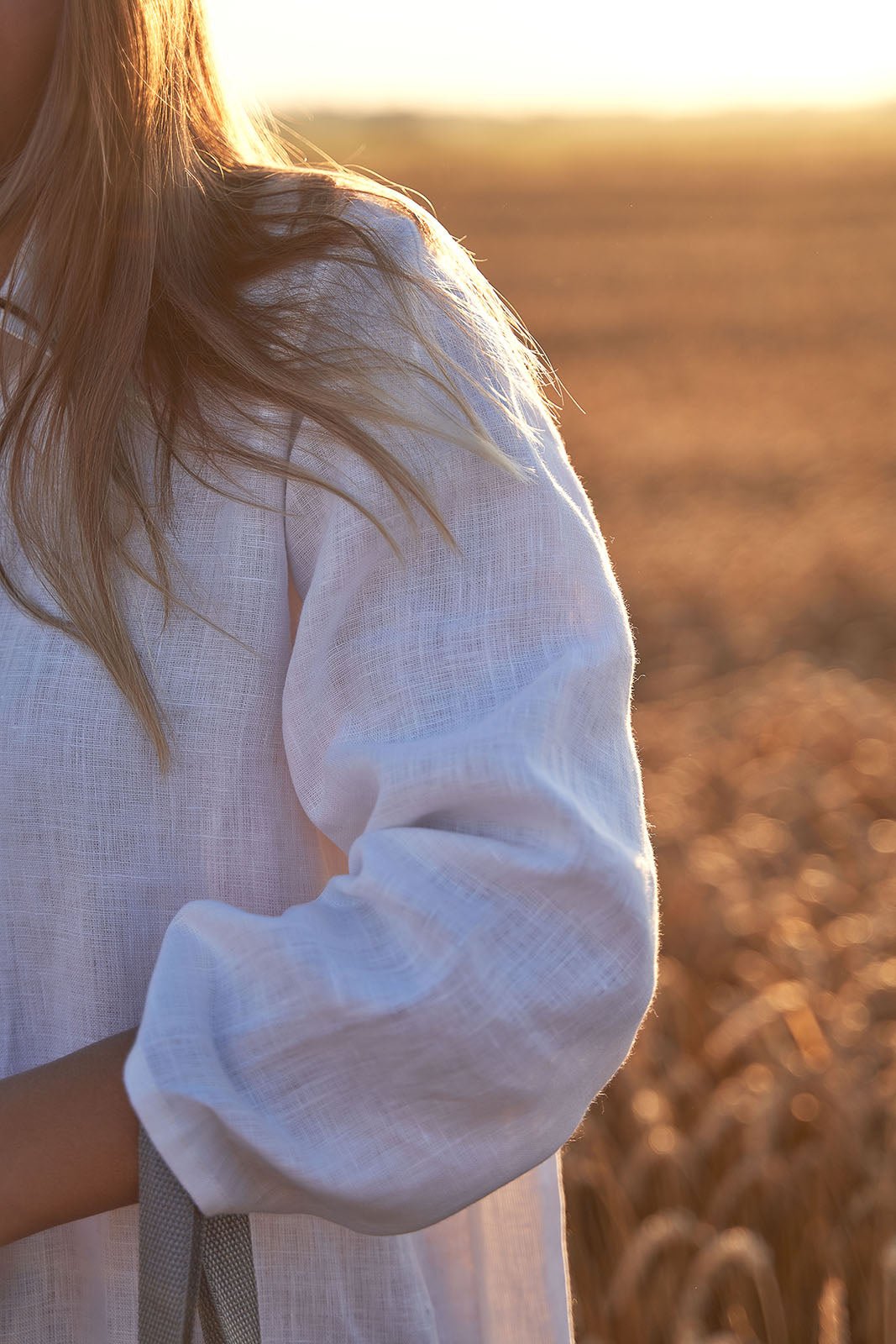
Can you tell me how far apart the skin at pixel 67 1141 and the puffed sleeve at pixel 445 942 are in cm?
7

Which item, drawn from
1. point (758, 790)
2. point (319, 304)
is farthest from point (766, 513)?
point (319, 304)

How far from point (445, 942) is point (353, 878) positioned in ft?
0.26

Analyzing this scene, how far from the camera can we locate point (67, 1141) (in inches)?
37.0

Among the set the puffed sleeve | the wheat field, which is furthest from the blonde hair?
the wheat field

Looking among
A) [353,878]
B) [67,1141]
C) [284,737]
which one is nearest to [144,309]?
[284,737]

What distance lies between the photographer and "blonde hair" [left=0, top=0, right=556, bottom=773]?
3.52 ft

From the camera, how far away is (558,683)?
3.08ft

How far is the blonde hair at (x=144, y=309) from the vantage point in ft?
3.52

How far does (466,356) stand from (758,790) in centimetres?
321

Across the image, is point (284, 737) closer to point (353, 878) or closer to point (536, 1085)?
point (353, 878)

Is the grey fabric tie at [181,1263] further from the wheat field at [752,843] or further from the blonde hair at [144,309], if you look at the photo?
the wheat field at [752,843]

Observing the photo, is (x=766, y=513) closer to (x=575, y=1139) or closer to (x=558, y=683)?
(x=575, y=1139)

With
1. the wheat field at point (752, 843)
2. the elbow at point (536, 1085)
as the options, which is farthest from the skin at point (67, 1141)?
the wheat field at point (752, 843)

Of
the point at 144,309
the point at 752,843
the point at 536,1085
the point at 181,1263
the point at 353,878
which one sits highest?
the point at 144,309
